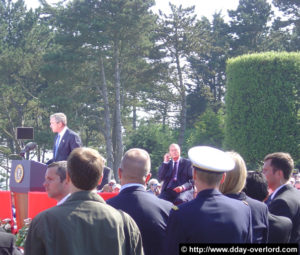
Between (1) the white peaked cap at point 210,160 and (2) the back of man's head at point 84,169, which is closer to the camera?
(2) the back of man's head at point 84,169

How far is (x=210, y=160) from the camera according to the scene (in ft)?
11.7

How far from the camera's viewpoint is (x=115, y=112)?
1551 inches

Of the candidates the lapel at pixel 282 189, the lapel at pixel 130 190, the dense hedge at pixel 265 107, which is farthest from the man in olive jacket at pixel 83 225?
the dense hedge at pixel 265 107

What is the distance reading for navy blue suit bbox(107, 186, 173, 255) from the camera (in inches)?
159

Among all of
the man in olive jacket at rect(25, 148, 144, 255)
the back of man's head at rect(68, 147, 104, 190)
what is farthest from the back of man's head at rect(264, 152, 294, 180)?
the back of man's head at rect(68, 147, 104, 190)

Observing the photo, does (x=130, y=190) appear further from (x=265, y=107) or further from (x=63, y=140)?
(x=265, y=107)

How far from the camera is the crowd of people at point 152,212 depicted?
304 centimetres

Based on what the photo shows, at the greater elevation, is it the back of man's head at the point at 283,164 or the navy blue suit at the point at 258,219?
the back of man's head at the point at 283,164

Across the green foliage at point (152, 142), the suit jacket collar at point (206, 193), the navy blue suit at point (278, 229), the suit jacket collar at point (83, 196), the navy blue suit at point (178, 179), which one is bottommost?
the green foliage at point (152, 142)

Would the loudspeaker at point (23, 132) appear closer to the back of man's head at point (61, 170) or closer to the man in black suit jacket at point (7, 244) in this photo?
the back of man's head at point (61, 170)

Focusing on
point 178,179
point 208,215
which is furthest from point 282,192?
point 178,179

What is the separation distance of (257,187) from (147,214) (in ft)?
3.68

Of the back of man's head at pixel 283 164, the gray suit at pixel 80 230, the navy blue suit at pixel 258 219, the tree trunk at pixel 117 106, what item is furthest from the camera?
the tree trunk at pixel 117 106

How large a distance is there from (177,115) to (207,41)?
23.6 ft
